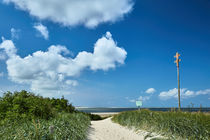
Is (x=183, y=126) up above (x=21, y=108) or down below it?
below

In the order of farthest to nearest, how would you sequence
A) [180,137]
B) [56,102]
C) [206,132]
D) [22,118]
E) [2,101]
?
[56,102]
[2,101]
[22,118]
[180,137]
[206,132]

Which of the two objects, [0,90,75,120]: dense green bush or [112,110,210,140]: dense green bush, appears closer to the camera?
[112,110,210,140]: dense green bush

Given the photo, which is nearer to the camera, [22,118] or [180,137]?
[180,137]

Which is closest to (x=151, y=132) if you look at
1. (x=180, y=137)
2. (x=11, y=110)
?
(x=180, y=137)

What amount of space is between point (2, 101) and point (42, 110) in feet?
6.01

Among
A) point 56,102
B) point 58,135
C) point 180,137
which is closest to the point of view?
point 58,135

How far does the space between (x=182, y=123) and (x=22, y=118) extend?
5.91 meters

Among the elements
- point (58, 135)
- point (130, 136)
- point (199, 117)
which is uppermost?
point (199, 117)

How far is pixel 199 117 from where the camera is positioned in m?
6.35

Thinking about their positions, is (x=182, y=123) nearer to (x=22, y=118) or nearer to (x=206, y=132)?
(x=206, y=132)

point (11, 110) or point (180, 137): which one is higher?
point (11, 110)

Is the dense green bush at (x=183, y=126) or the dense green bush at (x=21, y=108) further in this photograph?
the dense green bush at (x=21, y=108)

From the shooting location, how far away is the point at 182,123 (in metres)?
6.34

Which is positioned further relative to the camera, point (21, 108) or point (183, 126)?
point (21, 108)
